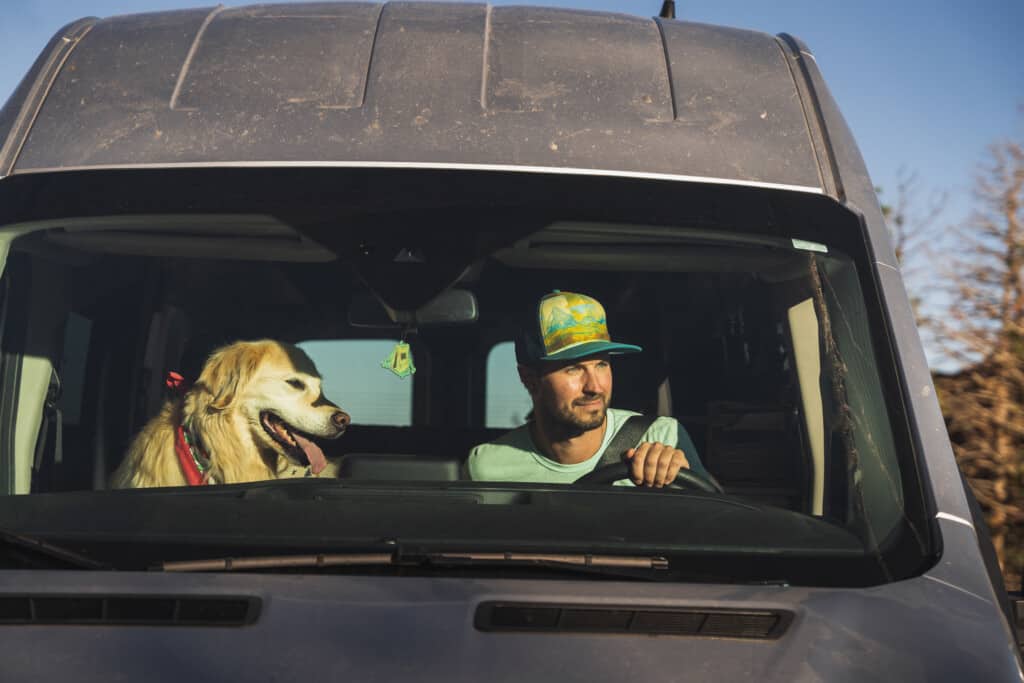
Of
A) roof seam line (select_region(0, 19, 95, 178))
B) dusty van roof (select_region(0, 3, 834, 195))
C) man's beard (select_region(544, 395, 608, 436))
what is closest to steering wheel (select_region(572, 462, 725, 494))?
man's beard (select_region(544, 395, 608, 436))

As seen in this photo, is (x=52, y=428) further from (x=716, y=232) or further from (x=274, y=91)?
(x=716, y=232)

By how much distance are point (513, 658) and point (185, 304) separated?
6.21 feet

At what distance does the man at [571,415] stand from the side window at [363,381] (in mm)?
291

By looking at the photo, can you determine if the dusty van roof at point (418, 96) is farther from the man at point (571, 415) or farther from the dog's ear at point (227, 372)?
the dog's ear at point (227, 372)

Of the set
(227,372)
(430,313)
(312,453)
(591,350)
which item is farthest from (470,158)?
(227,372)

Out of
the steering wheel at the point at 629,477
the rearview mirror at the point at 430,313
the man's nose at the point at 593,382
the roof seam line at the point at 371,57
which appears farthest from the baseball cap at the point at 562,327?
the roof seam line at the point at 371,57

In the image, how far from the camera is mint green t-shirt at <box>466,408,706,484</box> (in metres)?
2.93

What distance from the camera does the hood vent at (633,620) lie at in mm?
1983

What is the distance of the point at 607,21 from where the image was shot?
3.53 meters

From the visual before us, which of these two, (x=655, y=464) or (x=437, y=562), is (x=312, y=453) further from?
(x=437, y=562)

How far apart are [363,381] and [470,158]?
26.4 inches

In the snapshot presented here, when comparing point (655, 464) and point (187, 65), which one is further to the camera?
point (187, 65)

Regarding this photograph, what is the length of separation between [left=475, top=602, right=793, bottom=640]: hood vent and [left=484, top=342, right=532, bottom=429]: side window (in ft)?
4.35

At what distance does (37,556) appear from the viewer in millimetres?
2184
